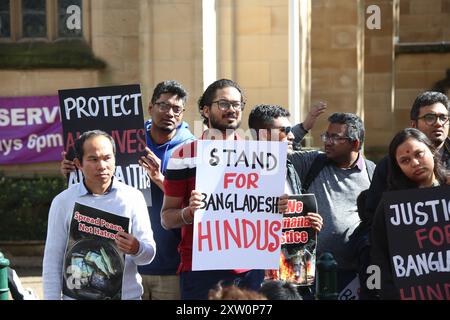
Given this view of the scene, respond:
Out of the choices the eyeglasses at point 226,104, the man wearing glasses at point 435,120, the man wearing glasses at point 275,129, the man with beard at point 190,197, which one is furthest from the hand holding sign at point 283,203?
the man wearing glasses at point 435,120

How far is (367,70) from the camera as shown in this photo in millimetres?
19031

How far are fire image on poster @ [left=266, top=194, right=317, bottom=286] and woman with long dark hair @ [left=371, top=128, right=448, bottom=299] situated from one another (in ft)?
1.94

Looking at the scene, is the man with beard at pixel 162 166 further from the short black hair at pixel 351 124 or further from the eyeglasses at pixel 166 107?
the short black hair at pixel 351 124

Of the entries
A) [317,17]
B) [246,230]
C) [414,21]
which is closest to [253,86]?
[317,17]

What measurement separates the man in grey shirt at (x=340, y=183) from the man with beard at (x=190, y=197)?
29.6 inches

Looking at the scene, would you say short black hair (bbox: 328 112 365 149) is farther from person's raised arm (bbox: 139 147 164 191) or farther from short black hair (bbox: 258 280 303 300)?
short black hair (bbox: 258 280 303 300)

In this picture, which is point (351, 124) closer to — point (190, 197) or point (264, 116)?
point (264, 116)

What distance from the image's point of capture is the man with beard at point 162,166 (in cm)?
803

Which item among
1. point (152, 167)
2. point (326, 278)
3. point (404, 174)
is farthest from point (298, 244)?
point (152, 167)

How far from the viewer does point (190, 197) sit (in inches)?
279

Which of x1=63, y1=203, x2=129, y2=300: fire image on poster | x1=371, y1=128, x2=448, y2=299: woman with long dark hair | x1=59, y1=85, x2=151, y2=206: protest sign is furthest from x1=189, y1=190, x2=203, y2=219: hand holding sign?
x1=59, y1=85, x2=151, y2=206: protest sign

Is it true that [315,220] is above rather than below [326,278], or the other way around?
above

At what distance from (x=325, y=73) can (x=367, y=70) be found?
6.76 ft

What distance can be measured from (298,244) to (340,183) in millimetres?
711
